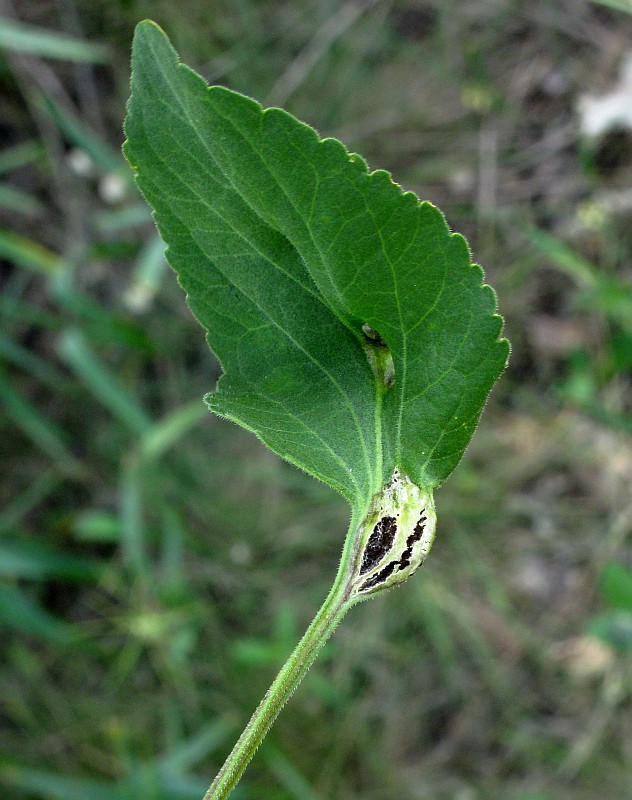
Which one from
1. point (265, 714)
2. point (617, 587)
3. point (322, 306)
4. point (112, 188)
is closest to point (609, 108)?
point (617, 587)

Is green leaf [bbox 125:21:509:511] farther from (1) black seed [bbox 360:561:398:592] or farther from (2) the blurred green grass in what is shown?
(2) the blurred green grass

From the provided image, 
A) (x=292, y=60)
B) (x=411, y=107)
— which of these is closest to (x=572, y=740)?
(x=411, y=107)

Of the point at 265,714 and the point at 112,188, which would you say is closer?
the point at 265,714

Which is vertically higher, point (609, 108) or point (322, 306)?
point (609, 108)

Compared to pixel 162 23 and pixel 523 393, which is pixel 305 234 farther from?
pixel 162 23

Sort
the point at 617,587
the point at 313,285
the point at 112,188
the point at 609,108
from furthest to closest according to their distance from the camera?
the point at 112,188
the point at 609,108
the point at 617,587
the point at 313,285

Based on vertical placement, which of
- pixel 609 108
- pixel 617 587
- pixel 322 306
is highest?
pixel 609 108

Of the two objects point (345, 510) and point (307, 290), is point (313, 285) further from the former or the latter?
point (345, 510)

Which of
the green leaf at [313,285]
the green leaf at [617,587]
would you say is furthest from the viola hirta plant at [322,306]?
the green leaf at [617,587]

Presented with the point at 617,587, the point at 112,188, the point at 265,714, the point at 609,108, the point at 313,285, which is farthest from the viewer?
the point at 112,188
